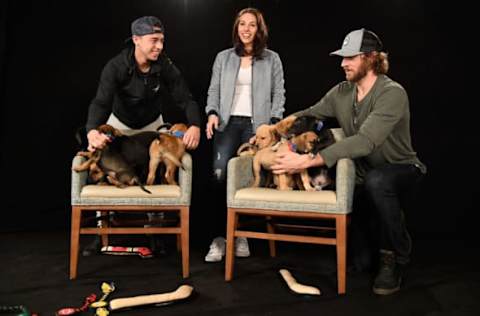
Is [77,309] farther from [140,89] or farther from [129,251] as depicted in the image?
A: [140,89]

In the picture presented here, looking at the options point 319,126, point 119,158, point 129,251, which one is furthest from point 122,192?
point 319,126

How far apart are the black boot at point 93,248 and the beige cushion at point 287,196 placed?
1.28 m

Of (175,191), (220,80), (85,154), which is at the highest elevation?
(220,80)

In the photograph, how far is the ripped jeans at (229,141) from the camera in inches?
146

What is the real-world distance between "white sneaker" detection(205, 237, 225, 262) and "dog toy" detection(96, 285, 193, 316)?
2.46 ft

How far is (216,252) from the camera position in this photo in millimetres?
3619

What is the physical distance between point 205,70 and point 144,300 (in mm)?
2413

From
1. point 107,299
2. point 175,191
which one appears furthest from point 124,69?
point 107,299

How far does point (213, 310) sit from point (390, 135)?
143 cm

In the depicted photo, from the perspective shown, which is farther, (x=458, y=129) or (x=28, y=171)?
(x=28, y=171)

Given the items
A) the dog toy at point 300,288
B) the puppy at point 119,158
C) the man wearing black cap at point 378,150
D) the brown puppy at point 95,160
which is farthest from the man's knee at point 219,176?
the dog toy at point 300,288

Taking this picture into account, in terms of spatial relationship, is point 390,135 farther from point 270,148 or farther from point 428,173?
point 428,173

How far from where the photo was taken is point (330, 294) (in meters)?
2.94

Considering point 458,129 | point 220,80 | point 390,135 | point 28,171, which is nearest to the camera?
point 390,135
